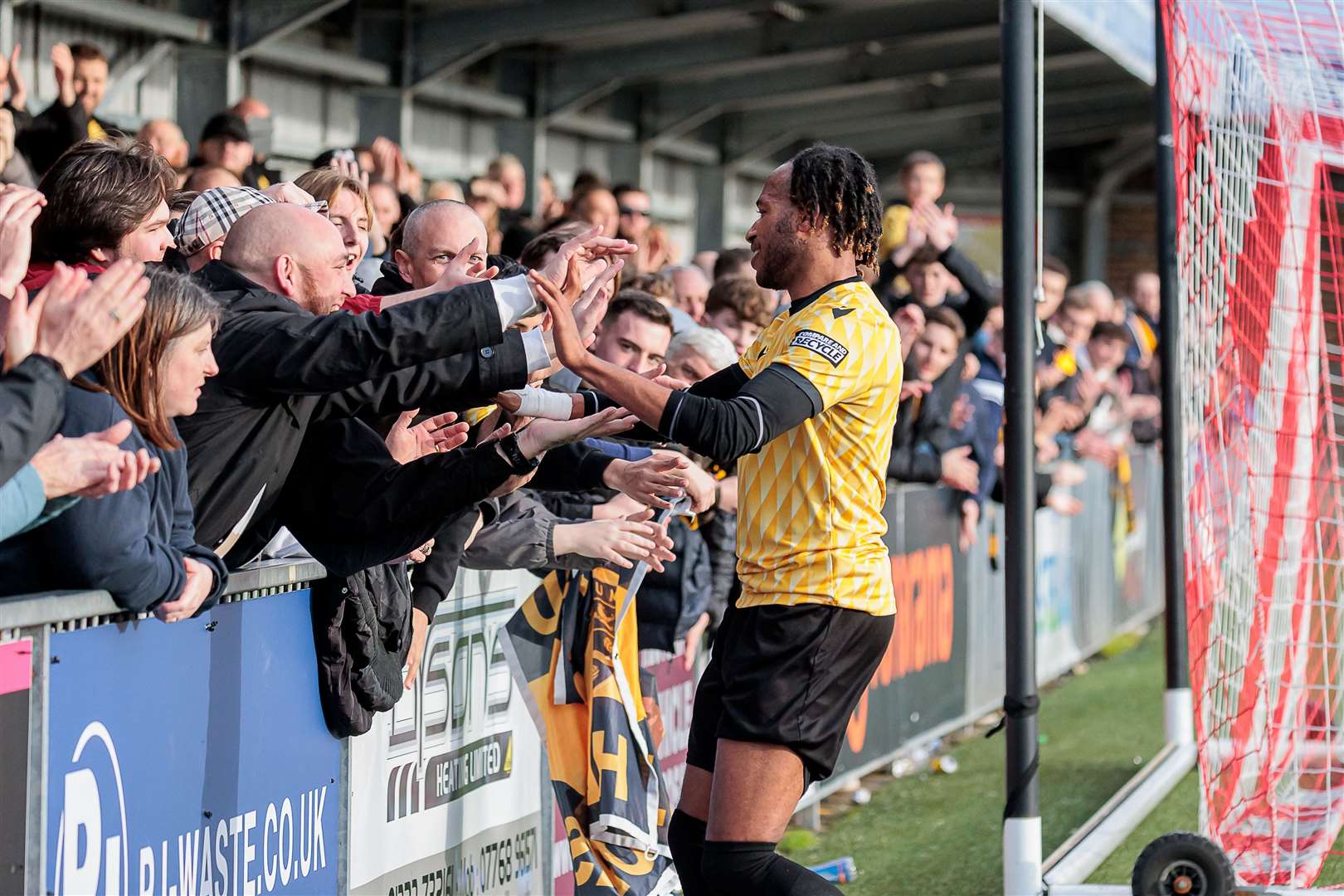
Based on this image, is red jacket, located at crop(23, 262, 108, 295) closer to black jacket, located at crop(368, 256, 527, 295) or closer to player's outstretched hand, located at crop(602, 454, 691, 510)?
black jacket, located at crop(368, 256, 527, 295)

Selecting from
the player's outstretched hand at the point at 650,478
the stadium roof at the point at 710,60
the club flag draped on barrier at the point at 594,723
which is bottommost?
the club flag draped on barrier at the point at 594,723

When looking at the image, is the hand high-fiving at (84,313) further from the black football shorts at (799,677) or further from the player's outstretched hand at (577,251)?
the black football shorts at (799,677)

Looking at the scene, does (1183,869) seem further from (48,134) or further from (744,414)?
(48,134)

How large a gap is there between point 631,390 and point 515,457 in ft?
1.23

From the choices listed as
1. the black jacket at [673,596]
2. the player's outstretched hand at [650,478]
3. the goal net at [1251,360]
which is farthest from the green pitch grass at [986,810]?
the player's outstretched hand at [650,478]

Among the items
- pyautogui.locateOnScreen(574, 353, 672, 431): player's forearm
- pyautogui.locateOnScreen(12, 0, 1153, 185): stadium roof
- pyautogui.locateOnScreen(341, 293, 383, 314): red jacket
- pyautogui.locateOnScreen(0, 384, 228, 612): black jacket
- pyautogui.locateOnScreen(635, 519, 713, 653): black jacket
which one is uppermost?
pyautogui.locateOnScreen(12, 0, 1153, 185): stadium roof

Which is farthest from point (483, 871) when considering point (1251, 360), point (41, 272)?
point (1251, 360)

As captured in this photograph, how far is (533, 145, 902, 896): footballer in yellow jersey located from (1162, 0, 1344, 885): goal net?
2.18 metres

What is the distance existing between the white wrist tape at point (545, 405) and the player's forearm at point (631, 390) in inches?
22.6

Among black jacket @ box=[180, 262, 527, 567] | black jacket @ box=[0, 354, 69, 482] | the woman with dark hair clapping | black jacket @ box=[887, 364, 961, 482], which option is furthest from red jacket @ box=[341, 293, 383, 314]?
black jacket @ box=[887, 364, 961, 482]

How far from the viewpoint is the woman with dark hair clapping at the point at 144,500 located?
3.14m

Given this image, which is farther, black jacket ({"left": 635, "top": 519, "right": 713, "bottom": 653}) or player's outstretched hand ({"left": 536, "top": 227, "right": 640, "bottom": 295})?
black jacket ({"left": 635, "top": 519, "right": 713, "bottom": 653})

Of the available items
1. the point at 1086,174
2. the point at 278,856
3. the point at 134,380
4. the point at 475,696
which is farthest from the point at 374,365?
the point at 1086,174

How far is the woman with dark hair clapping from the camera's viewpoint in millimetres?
3141
